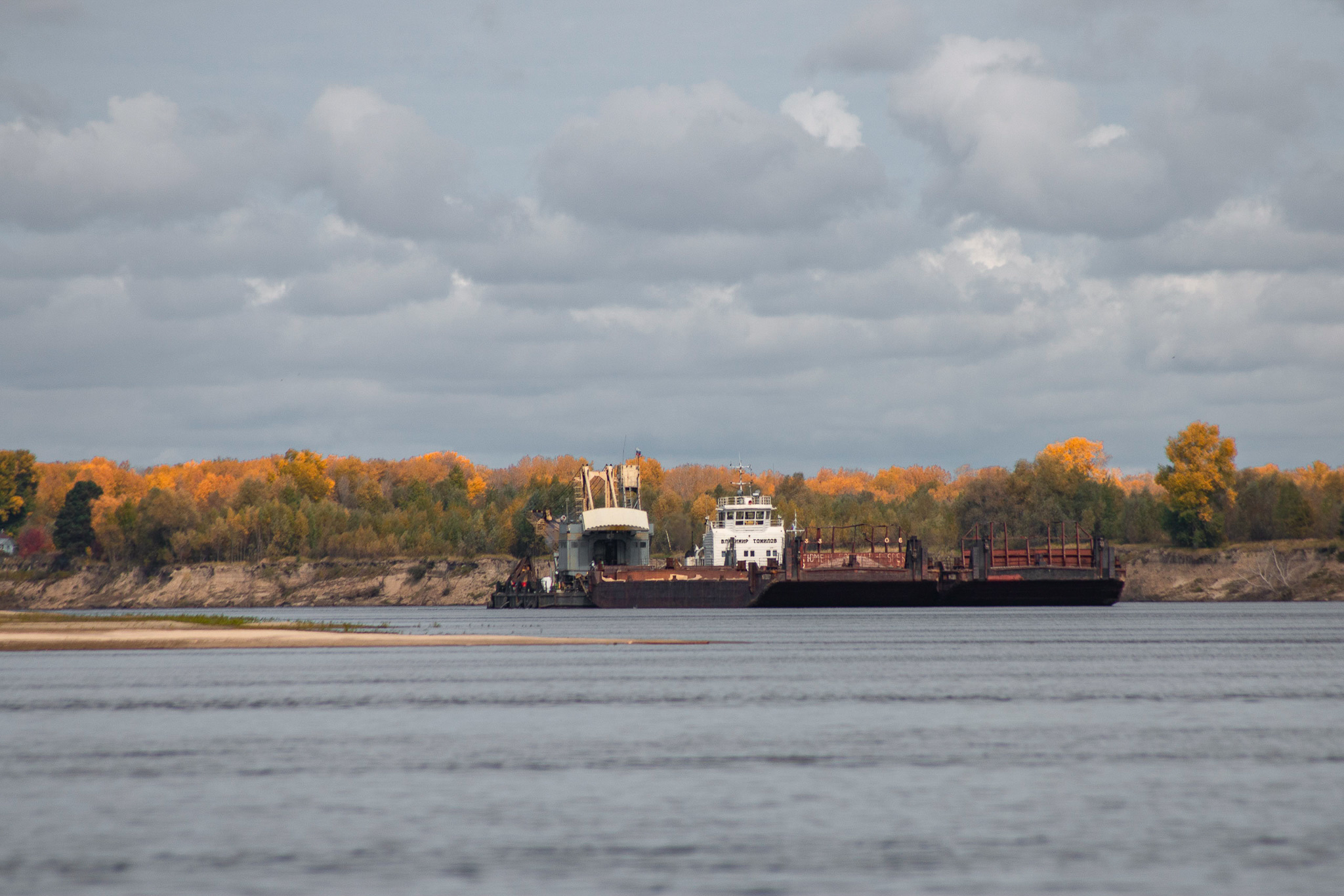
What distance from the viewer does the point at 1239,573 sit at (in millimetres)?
183375

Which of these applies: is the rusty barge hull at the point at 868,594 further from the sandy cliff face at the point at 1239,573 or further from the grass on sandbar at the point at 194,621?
the sandy cliff face at the point at 1239,573

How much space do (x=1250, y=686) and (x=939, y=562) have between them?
Result: 260 ft

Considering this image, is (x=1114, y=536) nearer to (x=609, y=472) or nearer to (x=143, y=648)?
(x=609, y=472)

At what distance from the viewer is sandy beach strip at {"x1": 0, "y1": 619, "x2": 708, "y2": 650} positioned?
8019 cm

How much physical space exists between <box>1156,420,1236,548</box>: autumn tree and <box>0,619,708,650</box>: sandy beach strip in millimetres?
121173

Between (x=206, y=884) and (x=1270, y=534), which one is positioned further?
(x=1270, y=534)

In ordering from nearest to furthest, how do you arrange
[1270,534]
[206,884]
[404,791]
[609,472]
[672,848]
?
[206,884] → [672,848] → [404,791] → [609,472] → [1270,534]

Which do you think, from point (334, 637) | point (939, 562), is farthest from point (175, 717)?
point (939, 562)

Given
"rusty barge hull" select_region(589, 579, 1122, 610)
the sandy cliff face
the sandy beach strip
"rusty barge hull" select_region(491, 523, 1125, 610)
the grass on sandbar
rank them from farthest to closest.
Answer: the sandy cliff face → "rusty barge hull" select_region(589, 579, 1122, 610) → "rusty barge hull" select_region(491, 523, 1125, 610) → the grass on sandbar → the sandy beach strip

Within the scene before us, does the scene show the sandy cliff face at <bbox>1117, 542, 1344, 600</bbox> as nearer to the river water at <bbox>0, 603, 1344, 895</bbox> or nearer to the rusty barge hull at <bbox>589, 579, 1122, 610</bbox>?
the rusty barge hull at <bbox>589, 579, 1122, 610</bbox>

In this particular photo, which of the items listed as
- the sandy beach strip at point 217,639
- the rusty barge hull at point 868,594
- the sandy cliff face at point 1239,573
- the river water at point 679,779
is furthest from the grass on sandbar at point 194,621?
the sandy cliff face at point 1239,573

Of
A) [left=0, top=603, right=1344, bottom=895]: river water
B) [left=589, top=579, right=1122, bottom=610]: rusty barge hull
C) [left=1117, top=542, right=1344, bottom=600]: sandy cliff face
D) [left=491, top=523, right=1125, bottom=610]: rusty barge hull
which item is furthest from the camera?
[left=1117, top=542, right=1344, bottom=600]: sandy cliff face

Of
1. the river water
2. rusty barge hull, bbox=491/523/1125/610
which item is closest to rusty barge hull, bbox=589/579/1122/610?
rusty barge hull, bbox=491/523/1125/610

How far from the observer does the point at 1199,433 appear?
191 m
